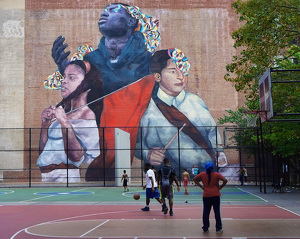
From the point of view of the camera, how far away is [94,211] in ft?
58.9

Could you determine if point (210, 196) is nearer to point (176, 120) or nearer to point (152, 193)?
point (152, 193)

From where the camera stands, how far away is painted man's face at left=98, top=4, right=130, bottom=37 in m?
51.2

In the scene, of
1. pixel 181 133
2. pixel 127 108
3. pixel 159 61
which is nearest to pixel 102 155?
pixel 127 108

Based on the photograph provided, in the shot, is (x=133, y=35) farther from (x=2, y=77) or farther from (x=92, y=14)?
(x=2, y=77)

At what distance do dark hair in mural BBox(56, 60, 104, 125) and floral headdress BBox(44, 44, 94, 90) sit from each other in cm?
67

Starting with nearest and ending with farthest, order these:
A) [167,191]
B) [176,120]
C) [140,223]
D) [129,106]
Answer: [140,223] → [167,191] → [176,120] → [129,106]

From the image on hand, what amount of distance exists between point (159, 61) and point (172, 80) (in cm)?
254

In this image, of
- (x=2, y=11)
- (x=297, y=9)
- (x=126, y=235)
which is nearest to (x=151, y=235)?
(x=126, y=235)

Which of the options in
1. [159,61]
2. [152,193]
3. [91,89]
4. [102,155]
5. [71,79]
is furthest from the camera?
[71,79]

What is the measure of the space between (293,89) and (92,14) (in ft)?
101

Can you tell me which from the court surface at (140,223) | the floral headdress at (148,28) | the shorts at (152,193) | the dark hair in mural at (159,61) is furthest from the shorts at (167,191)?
the floral headdress at (148,28)

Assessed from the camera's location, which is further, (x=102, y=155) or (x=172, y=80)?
(x=172, y=80)

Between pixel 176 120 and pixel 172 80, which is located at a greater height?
pixel 172 80

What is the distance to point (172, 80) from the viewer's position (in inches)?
1973
